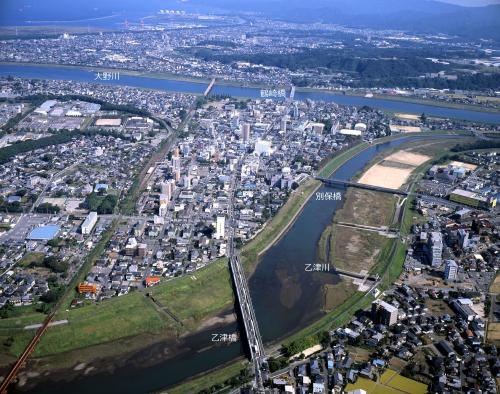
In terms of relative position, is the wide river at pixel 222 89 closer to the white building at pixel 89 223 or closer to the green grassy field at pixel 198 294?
the white building at pixel 89 223

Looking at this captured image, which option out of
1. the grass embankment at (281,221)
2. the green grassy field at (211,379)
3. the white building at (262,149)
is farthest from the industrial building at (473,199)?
the green grassy field at (211,379)

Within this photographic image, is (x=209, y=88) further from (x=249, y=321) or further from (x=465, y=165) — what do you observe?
(x=249, y=321)

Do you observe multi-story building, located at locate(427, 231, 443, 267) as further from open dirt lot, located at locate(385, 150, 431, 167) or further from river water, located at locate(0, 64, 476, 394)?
open dirt lot, located at locate(385, 150, 431, 167)

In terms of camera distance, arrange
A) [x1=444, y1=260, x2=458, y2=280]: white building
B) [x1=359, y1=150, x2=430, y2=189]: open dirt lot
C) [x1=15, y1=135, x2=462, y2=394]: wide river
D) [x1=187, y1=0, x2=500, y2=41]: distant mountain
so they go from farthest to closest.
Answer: [x1=187, y1=0, x2=500, y2=41]: distant mountain < [x1=359, y1=150, x2=430, y2=189]: open dirt lot < [x1=444, y1=260, x2=458, y2=280]: white building < [x1=15, y1=135, x2=462, y2=394]: wide river

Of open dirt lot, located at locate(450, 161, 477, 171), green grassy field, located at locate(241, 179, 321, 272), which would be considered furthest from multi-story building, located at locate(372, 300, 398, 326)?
open dirt lot, located at locate(450, 161, 477, 171)

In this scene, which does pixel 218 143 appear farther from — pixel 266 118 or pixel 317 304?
pixel 317 304
